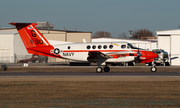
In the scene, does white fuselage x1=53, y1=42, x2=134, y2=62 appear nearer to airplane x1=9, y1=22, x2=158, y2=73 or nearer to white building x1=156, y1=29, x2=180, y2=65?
airplane x1=9, y1=22, x2=158, y2=73

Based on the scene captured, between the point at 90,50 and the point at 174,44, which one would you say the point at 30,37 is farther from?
the point at 174,44

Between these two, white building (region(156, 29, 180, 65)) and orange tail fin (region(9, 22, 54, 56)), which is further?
white building (region(156, 29, 180, 65))

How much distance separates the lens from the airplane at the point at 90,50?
2514 cm

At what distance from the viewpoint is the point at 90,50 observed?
2644cm

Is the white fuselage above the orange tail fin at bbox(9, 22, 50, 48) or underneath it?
underneath

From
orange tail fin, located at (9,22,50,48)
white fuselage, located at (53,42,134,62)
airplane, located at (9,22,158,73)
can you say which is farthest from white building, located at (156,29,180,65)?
orange tail fin, located at (9,22,50,48)

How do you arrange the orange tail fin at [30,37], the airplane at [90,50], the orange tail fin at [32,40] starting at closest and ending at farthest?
the airplane at [90,50] → the orange tail fin at [32,40] → the orange tail fin at [30,37]

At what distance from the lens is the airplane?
2514cm

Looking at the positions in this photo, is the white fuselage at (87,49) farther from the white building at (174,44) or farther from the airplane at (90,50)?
the white building at (174,44)

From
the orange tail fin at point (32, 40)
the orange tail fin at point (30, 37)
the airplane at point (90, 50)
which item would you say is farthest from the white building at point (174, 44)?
the orange tail fin at point (30, 37)
